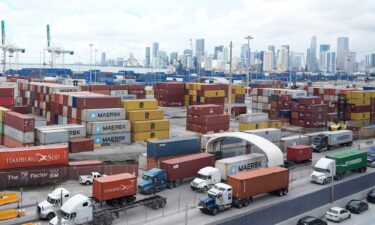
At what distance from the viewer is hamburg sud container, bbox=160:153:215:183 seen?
36.3 m

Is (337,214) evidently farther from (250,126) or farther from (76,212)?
(250,126)

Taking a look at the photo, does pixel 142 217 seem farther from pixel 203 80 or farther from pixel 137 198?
pixel 203 80

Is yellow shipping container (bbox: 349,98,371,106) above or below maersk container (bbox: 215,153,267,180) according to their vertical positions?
above

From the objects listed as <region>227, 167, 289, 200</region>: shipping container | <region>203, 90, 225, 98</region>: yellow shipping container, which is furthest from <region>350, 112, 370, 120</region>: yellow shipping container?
<region>227, 167, 289, 200</region>: shipping container

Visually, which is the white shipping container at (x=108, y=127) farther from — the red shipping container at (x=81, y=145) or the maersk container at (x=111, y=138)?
the red shipping container at (x=81, y=145)

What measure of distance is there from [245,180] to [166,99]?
239 ft

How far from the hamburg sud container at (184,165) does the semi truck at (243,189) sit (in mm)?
5718

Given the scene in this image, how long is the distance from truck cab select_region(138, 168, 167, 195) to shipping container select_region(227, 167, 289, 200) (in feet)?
20.1

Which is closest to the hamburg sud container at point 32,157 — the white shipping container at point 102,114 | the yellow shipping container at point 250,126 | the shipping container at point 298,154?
the white shipping container at point 102,114

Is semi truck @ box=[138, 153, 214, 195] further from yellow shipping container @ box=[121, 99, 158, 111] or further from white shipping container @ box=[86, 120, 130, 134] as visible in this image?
yellow shipping container @ box=[121, 99, 158, 111]

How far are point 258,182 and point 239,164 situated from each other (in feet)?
18.6

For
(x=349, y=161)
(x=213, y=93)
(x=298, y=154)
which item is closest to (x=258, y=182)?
(x=349, y=161)

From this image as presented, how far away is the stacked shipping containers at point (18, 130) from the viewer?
4603 cm

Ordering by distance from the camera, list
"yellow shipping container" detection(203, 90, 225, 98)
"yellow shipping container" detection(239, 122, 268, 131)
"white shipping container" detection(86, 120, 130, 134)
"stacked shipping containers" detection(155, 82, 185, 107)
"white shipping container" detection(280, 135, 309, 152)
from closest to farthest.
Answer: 1. "white shipping container" detection(280, 135, 309, 152)
2. "white shipping container" detection(86, 120, 130, 134)
3. "yellow shipping container" detection(239, 122, 268, 131)
4. "yellow shipping container" detection(203, 90, 225, 98)
5. "stacked shipping containers" detection(155, 82, 185, 107)
